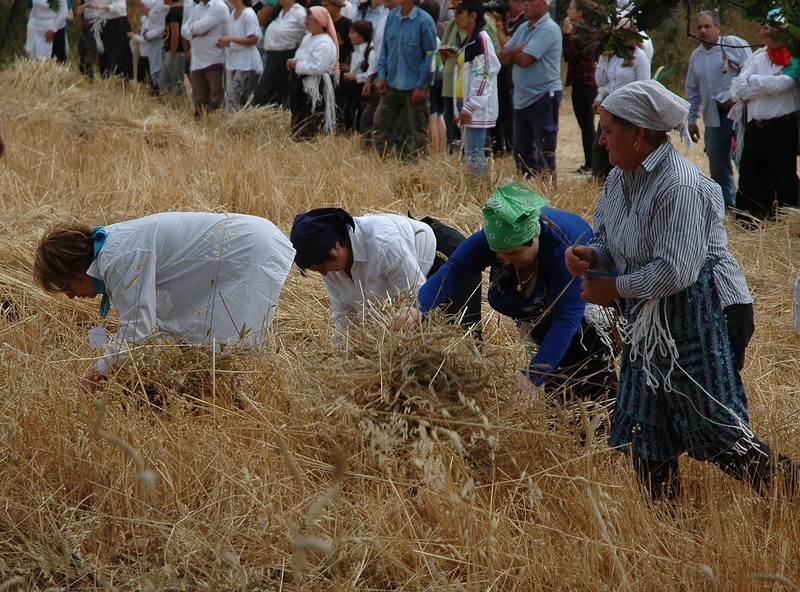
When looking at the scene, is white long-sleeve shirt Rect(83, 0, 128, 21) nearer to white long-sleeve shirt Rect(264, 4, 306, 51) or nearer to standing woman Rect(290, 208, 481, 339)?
white long-sleeve shirt Rect(264, 4, 306, 51)

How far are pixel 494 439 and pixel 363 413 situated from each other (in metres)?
0.38

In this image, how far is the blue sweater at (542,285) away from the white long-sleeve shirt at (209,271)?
3.15ft

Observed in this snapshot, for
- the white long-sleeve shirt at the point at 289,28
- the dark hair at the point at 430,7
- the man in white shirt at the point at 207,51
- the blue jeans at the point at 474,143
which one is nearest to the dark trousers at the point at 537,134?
the blue jeans at the point at 474,143

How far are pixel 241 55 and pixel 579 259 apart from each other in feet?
27.0

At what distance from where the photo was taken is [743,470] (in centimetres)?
276

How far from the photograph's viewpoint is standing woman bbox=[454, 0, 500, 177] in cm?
739

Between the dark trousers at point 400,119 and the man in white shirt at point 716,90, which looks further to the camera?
the dark trousers at point 400,119

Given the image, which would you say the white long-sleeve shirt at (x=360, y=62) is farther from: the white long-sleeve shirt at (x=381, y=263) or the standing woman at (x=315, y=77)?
the white long-sleeve shirt at (x=381, y=263)

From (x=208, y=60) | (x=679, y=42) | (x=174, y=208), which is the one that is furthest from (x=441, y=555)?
(x=679, y=42)

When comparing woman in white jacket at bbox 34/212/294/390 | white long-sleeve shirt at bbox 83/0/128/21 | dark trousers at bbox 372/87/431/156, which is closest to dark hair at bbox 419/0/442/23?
dark trousers at bbox 372/87/431/156

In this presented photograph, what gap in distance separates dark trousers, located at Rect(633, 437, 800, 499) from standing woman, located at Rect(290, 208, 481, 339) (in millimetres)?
893

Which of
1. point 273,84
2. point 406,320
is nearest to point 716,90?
point 273,84

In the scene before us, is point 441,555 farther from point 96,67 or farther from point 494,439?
point 96,67

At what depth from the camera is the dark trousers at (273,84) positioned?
10194 millimetres
